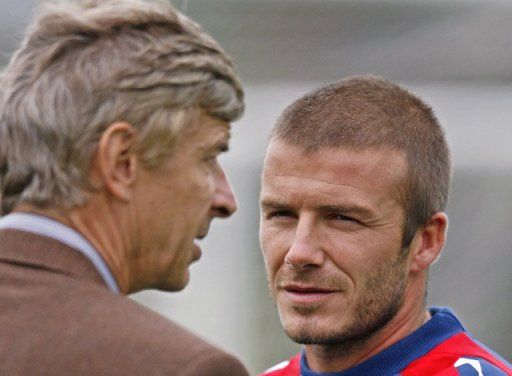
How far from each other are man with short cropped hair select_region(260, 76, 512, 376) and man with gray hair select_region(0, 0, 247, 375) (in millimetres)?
755

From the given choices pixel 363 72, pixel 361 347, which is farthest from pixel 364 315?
pixel 363 72

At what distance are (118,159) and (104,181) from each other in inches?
1.6

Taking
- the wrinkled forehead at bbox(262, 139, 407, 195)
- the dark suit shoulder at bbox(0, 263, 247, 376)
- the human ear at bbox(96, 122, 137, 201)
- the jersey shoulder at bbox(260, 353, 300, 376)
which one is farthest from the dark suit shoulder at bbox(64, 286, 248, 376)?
the jersey shoulder at bbox(260, 353, 300, 376)

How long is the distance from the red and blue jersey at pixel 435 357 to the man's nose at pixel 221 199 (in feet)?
2.64

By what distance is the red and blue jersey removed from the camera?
2.44 m

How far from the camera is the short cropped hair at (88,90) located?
5.39 ft

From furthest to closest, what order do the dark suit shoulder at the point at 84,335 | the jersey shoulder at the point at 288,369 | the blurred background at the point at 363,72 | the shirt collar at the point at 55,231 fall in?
the blurred background at the point at 363,72 < the jersey shoulder at the point at 288,369 < the shirt collar at the point at 55,231 < the dark suit shoulder at the point at 84,335

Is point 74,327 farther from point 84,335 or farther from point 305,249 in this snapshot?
point 305,249

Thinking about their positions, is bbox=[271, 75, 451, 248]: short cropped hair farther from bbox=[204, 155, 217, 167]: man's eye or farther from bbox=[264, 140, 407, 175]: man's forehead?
bbox=[204, 155, 217, 167]: man's eye

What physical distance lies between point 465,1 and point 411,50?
0.30m

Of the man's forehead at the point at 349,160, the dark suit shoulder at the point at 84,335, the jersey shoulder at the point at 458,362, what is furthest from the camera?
the man's forehead at the point at 349,160

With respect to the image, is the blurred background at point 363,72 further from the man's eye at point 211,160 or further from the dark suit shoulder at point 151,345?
the dark suit shoulder at point 151,345

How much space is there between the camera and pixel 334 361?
2.55 m

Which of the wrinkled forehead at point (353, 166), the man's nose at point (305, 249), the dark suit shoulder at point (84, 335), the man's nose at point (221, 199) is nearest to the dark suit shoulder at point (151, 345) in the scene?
the dark suit shoulder at point (84, 335)
